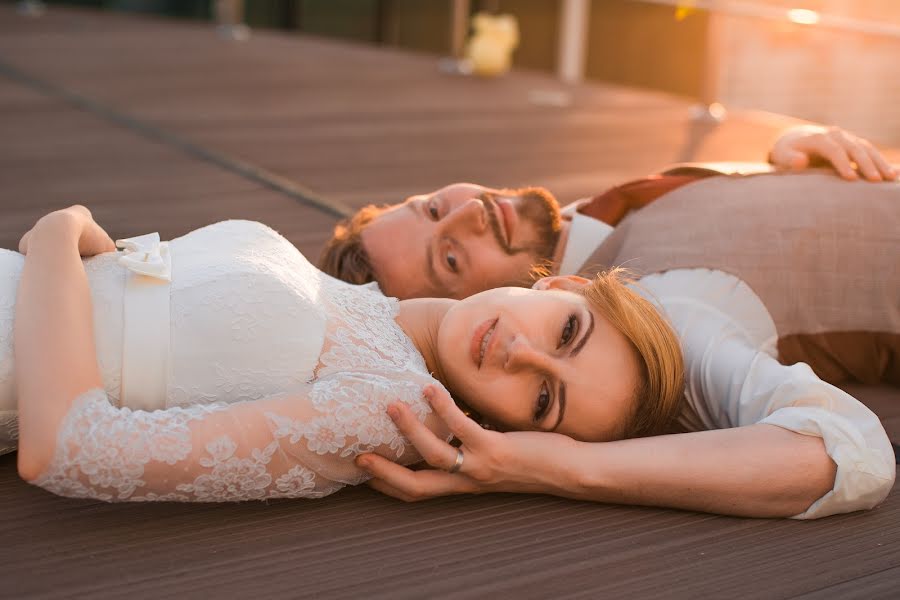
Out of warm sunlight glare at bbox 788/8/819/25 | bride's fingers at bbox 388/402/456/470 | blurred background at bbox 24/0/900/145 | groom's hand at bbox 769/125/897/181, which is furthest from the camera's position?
blurred background at bbox 24/0/900/145

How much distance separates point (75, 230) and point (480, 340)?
1.88ft

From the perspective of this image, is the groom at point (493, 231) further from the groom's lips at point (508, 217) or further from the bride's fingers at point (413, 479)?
the bride's fingers at point (413, 479)

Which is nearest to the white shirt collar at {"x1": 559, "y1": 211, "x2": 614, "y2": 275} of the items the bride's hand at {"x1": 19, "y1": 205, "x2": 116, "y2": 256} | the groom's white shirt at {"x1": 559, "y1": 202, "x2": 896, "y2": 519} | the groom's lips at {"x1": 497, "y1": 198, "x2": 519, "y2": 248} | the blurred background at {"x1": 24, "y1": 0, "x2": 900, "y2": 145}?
the groom's lips at {"x1": 497, "y1": 198, "x2": 519, "y2": 248}

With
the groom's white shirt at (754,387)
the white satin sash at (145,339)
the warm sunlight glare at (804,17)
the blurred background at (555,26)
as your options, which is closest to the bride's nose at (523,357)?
the groom's white shirt at (754,387)

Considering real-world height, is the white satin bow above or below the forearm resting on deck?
above

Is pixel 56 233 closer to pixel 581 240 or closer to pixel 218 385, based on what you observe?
pixel 218 385

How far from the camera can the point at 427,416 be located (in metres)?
1.46

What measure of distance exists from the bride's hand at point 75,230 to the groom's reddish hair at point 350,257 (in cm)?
59

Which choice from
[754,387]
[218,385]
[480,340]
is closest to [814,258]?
[754,387]

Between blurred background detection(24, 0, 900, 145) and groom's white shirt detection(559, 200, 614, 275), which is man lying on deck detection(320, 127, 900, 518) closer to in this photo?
groom's white shirt detection(559, 200, 614, 275)

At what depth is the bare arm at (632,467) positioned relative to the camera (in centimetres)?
142

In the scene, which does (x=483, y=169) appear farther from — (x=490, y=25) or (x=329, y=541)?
(x=329, y=541)

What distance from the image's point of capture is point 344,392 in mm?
1408

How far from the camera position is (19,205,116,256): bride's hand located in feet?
4.84
